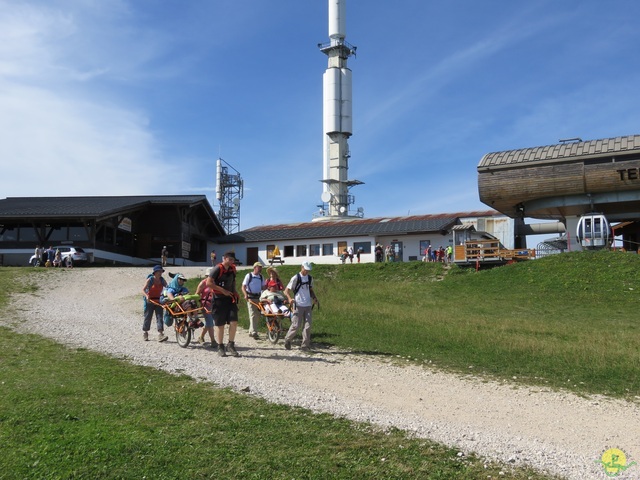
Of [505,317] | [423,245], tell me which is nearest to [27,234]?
[423,245]

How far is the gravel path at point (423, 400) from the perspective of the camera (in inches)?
248

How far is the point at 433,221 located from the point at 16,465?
38.9 metres

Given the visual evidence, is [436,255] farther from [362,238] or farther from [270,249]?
[270,249]

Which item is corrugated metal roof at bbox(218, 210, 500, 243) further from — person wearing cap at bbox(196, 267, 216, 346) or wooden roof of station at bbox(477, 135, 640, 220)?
person wearing cap at bbox(196, 267, 216, 346)

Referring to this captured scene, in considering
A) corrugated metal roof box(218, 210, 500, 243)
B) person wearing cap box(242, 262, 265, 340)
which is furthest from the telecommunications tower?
person wearing cap box(242, 262, 265, 340)

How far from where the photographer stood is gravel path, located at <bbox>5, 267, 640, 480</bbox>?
6297 mm

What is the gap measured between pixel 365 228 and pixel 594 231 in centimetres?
1693

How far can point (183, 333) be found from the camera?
508 inches

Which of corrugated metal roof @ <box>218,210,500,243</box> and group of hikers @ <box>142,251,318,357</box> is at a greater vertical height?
corrugated metal roof @ <box>218,210,500,243</box>

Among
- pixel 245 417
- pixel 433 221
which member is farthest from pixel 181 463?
pixel 433 221

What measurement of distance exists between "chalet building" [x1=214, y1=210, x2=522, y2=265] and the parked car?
1271 centimetres

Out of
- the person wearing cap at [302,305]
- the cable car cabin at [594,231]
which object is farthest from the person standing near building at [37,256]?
the cable car cabin at [594,231]

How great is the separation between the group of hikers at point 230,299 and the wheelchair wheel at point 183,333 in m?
0.39

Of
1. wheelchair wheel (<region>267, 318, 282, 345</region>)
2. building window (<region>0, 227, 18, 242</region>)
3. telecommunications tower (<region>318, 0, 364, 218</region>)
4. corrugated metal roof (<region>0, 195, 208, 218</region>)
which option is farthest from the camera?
telecommunications tower (<region>318, 0, 364, 218</region>)
